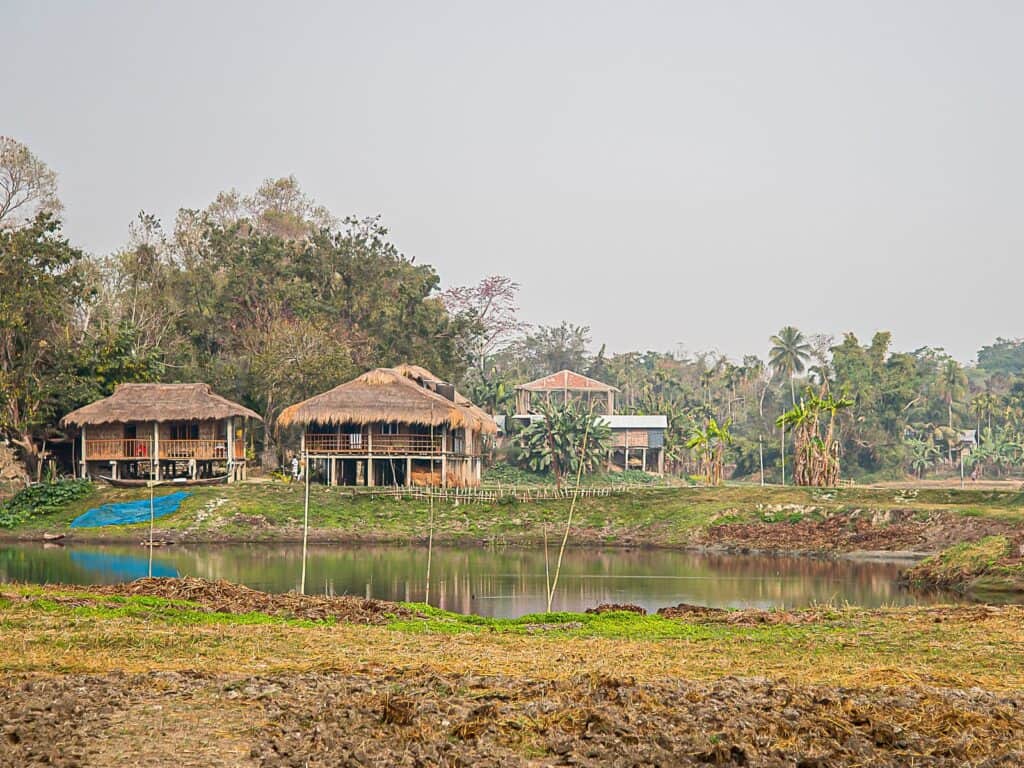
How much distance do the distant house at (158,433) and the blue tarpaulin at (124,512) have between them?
4.43m

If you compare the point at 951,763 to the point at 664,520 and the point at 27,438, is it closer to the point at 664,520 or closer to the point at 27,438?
the point at 664,520

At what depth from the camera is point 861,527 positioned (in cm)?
3856

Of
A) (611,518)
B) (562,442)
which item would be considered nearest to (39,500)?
(611,518)

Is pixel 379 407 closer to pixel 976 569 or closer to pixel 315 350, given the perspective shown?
pixel 315 350

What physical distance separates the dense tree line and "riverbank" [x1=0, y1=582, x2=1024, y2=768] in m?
29.9

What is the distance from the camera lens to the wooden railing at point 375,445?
160 ft

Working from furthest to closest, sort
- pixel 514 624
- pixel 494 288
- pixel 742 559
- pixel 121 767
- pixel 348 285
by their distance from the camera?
pixel 494 288 → pixel 348 285 → pixel 742 559 → pixel 514 624 → pixel 121 767

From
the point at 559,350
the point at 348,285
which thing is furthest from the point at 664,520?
the point at 559,350

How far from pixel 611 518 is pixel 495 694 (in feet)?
99.9

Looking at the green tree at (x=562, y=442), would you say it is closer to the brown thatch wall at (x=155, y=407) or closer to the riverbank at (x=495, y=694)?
the brown thatch wall at (x=155, y=407)

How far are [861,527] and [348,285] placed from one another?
3130cm

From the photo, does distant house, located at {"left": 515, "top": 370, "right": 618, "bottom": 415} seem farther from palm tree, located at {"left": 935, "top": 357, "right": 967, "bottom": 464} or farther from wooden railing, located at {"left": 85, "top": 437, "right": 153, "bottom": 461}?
wooden railing, located at {"left": 85, "top": 437, "right": 153, "bottom": 461}

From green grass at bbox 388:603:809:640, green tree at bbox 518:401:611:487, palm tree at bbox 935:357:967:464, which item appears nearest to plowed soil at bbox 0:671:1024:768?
green grass at bbox 388:603:809:640

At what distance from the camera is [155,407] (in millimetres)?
47062
